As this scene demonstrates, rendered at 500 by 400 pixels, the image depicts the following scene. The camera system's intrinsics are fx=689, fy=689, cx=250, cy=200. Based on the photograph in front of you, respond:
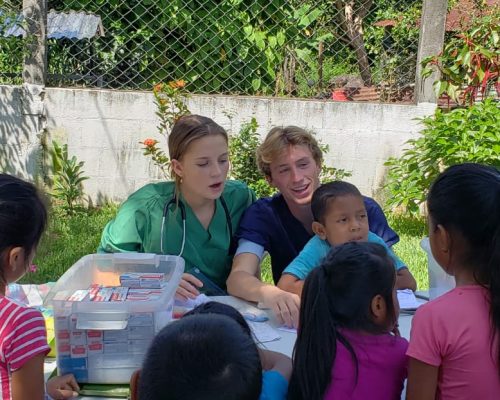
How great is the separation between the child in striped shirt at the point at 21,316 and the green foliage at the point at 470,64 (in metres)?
4.20

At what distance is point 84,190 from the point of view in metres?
5.48

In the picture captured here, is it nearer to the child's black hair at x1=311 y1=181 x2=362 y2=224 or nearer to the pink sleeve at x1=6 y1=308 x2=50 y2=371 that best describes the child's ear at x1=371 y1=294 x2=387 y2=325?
the pink sleeve at x1=6 y1=308 x2=50 y2=371

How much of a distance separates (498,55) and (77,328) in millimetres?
4415

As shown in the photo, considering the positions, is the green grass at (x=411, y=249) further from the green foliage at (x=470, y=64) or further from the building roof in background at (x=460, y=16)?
the building roof in background at (x=460, y=16)

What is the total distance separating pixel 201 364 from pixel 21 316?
55cm

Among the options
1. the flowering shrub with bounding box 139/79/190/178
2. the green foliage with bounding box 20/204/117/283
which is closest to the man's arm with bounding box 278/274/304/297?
the green foliage with bounding box 20/204/117/283

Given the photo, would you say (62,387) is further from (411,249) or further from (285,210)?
(411,249)

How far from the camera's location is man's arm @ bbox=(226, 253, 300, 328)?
7.13ft

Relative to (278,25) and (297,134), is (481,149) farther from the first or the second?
(297,134)

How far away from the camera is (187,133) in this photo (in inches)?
103

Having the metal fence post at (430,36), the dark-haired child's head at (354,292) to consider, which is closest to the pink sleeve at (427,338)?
the dark-haired child's head at (354,292)

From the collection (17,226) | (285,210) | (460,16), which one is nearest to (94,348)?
(17,226)

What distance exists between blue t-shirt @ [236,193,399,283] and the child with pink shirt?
1.10 metres

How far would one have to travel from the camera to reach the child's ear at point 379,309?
157cm
